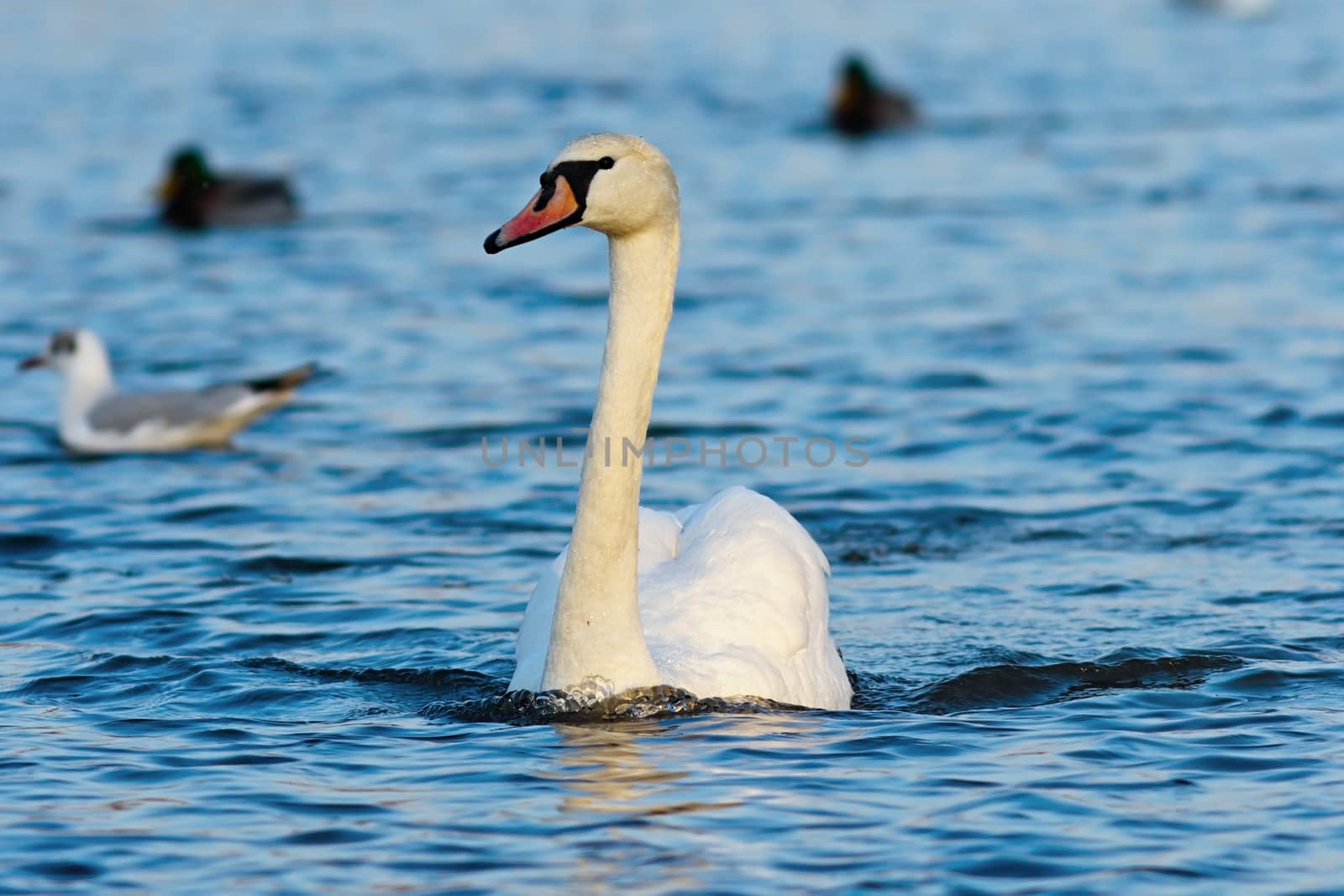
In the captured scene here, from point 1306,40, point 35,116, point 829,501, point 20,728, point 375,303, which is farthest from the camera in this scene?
point 1306,40

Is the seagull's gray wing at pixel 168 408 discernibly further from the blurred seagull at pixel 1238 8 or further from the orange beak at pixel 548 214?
the blurred seagull at pixel 1238 8

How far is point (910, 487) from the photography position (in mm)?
11188

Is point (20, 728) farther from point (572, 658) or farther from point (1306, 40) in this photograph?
point (1306, 40)

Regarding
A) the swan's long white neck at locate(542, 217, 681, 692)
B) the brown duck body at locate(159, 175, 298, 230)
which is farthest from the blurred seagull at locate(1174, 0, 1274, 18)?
the swan's long white neck at locate(542, 217, 681, 692)

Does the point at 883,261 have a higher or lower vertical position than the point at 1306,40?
lower

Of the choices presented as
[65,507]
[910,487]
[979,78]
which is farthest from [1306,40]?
[65,507]

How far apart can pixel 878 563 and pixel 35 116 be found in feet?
56.4

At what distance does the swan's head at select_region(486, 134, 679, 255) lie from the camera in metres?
6.47

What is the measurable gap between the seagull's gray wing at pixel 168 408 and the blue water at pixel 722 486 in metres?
0.25

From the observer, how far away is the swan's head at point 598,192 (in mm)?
6469

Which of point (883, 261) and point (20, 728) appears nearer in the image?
point (20, 728)

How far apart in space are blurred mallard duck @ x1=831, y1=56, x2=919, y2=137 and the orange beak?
672 inches

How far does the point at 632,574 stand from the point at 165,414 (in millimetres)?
6562

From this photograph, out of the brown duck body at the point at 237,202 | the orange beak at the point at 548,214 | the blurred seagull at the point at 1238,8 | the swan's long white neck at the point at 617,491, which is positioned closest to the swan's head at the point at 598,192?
the orange beak at the point at 548,214
